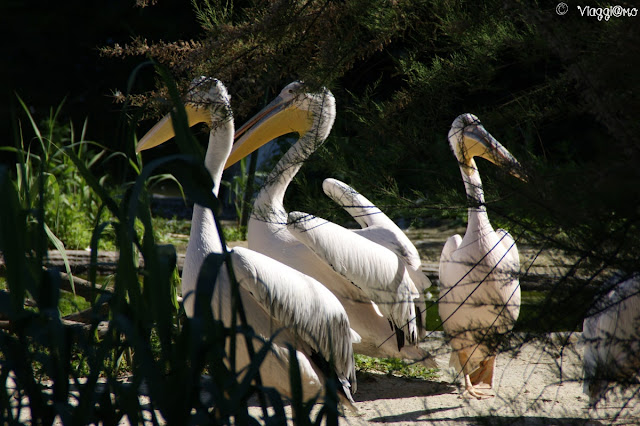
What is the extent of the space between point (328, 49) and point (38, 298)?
41.8 inches

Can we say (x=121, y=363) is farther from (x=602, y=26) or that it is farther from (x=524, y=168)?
(x=602, y=26)

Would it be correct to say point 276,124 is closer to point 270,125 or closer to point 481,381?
point 270,125

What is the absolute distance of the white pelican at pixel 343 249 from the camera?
114 inches

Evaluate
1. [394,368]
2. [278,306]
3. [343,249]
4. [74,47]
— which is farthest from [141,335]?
[74,47]

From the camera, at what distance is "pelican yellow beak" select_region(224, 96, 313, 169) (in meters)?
3.31

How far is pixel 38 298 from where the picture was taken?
A: 134 cm

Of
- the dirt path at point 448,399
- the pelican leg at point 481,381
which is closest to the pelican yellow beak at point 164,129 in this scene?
the dirt path at point 448,399

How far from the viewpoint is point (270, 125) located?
11.0 ft

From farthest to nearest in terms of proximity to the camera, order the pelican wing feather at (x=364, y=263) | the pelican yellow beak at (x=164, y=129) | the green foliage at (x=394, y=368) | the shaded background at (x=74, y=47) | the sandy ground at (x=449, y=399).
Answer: the shaded background at (x=74, y=47)
the green foliage at (x=394, y=368)
the pelican yellow beak at (x=164, y=129)
the pelican wing feather at (x=364, y=263)
the sandy ground at (x=449, y=399)

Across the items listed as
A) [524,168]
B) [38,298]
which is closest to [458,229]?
[524,168]

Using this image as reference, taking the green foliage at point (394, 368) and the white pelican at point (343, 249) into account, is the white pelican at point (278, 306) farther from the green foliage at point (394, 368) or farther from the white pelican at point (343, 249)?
the green foliage at point (394, 368)

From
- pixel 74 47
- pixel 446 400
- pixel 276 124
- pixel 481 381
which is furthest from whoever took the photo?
pixel 74 47

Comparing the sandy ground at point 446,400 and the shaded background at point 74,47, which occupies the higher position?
the shaded background at point 74,47

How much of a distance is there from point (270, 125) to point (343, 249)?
2.58 feet
